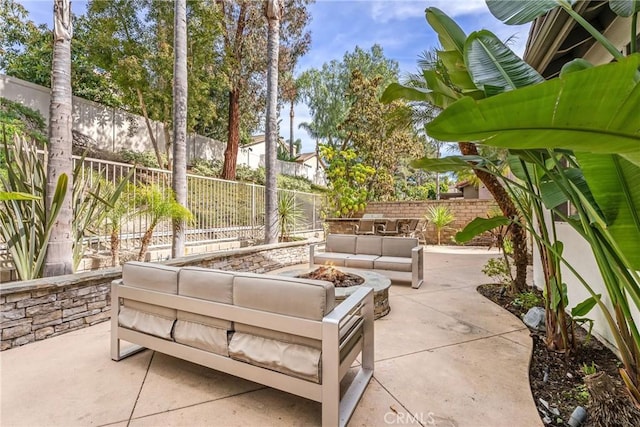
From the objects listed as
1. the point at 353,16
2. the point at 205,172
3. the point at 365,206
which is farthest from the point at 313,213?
the point at 353,16

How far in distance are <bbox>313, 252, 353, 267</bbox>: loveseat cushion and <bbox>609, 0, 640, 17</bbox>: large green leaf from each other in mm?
4770

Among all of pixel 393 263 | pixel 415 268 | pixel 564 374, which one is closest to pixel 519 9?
pixel 564 374

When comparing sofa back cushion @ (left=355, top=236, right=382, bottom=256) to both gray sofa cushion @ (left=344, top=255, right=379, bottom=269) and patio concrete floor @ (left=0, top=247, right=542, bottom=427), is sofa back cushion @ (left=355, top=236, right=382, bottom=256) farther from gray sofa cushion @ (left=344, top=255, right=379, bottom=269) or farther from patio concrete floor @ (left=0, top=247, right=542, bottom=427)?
patio concrete floor @ (left=0, top=247, right=542, bottom=427)

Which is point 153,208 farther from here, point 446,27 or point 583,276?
point 583,276

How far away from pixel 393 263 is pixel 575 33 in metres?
3.88

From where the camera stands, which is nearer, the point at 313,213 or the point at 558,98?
the point at 558,98

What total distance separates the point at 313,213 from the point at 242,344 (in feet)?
27.9

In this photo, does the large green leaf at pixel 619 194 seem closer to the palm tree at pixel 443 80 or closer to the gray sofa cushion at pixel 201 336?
the palm tree at pixel 443 80

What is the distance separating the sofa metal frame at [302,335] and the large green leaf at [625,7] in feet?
6.77

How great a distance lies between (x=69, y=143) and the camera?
12.0 ft

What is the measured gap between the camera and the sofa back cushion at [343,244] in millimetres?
6137

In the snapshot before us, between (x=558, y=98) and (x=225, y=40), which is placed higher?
(x=225, y=40)

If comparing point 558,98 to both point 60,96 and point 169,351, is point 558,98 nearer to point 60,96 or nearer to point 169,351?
point 169,351

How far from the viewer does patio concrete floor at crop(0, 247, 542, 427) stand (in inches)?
76.0
